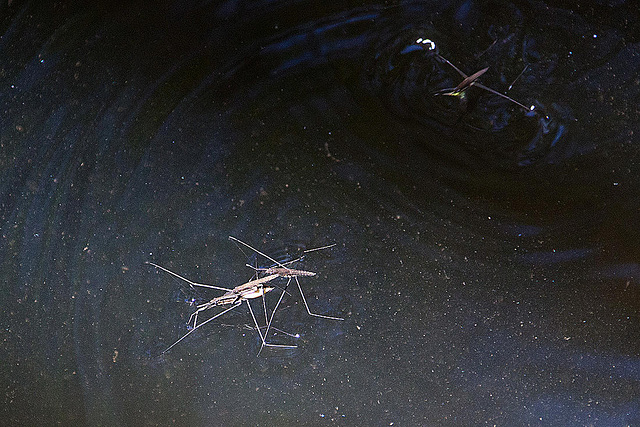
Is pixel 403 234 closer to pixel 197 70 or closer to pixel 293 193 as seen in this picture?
pixel 293 193

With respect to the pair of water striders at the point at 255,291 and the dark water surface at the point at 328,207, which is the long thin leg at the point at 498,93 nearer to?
the dark water surface at the point at 328,207

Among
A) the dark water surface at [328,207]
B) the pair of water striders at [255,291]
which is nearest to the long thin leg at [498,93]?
the dark water surface at [328,207]

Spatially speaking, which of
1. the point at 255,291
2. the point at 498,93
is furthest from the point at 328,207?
the point at 498,93

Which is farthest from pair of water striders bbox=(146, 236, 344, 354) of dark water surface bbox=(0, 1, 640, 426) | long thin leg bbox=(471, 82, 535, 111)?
long thin leg bbox=(471, 82, 535, 111)

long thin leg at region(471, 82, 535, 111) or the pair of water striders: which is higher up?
long thin leg at region(471, 82, 535, 111)

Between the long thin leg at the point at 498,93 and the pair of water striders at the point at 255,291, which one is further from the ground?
the long thin leg at the point at 498,93

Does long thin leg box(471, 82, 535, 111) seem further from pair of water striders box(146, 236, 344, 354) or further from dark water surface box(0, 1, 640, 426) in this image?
pair of water striders box(146, 236, 344, 354)

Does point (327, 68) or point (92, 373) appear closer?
point (327, 68)

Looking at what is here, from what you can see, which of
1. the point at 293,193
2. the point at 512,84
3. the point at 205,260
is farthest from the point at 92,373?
the point at 512,84
